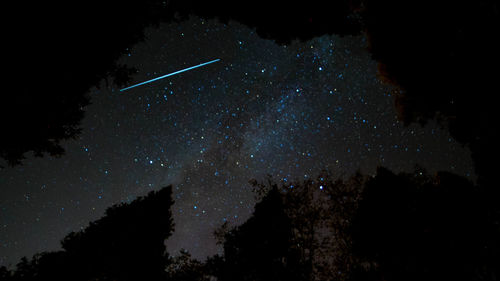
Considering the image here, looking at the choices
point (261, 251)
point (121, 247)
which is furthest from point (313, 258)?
point (121, 247)

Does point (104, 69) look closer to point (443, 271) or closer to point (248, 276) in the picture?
point (248, 276)

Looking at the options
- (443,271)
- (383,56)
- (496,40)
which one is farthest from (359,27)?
(443,271)

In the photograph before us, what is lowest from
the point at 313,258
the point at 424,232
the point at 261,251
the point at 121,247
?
the point at 313,258

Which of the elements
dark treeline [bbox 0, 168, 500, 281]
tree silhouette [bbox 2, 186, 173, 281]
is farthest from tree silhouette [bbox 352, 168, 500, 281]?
tree silhouette [bbox 2, 186, 173, 281]

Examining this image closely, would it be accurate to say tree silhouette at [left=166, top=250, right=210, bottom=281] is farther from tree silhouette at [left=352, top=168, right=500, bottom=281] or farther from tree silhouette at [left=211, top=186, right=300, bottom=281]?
tree silhouette at [left=352, top=168, right=500, bottom=281]

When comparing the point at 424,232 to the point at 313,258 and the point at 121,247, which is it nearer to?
the point at 313,258

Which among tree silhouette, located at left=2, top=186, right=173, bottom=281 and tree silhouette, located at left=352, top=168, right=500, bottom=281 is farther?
tree silhouette, located at left=2, top=186, right=173, bottom=281

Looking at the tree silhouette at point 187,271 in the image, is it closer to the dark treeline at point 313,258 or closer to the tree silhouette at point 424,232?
the dark treeline at point 313,258
